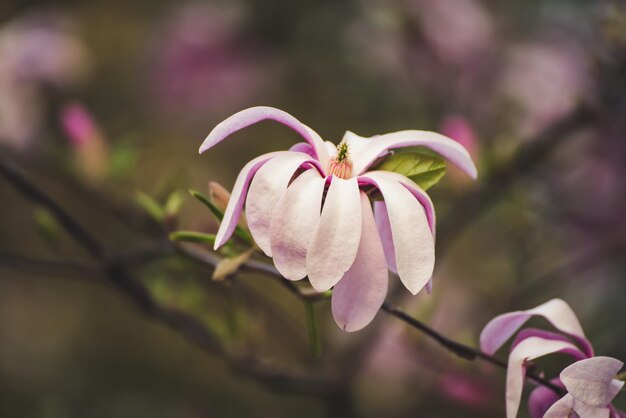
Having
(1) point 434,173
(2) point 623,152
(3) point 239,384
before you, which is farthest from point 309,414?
(1) point 434,173

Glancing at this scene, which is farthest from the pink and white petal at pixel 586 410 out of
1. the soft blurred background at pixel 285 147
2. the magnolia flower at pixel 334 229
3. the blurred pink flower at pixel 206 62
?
the blurred pink flower at pixel 206 62

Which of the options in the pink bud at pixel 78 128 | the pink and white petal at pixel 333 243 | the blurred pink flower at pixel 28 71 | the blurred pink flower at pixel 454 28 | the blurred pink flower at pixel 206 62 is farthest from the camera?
the blurred pink flower at pixel 206 62

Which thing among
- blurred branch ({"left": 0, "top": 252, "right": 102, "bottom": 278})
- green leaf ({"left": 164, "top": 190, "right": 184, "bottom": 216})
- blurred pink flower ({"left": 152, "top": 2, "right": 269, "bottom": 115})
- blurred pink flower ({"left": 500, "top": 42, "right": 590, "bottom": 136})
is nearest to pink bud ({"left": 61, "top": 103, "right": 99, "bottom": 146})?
blurred branch ({"left": 0, "top": 252, "right": 102, "bottom": 278})

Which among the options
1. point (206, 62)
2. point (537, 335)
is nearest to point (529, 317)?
point (537, 335)

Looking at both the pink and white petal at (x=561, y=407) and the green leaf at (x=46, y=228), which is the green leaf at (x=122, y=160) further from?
the pink and white petal at (x=561, y=407)

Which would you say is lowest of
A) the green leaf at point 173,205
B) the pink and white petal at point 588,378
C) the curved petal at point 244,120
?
the green leaf at point 173,205

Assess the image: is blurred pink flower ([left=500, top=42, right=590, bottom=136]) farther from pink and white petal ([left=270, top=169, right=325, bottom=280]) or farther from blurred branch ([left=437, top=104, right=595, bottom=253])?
pink and white petal ([left=270, top=169, right=325, bottom=280])

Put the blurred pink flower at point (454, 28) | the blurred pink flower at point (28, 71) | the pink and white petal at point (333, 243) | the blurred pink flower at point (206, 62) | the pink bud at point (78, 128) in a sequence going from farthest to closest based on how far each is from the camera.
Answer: the blurred pink flower at point (206, 62) < the blurred pink flower at point (454, 28) < the blurred pink flower at point (28, 71) < the pink bud at point (78, 128) < the pink and white petal at point (333, 243)

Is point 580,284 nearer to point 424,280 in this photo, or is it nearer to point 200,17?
point 424,280
